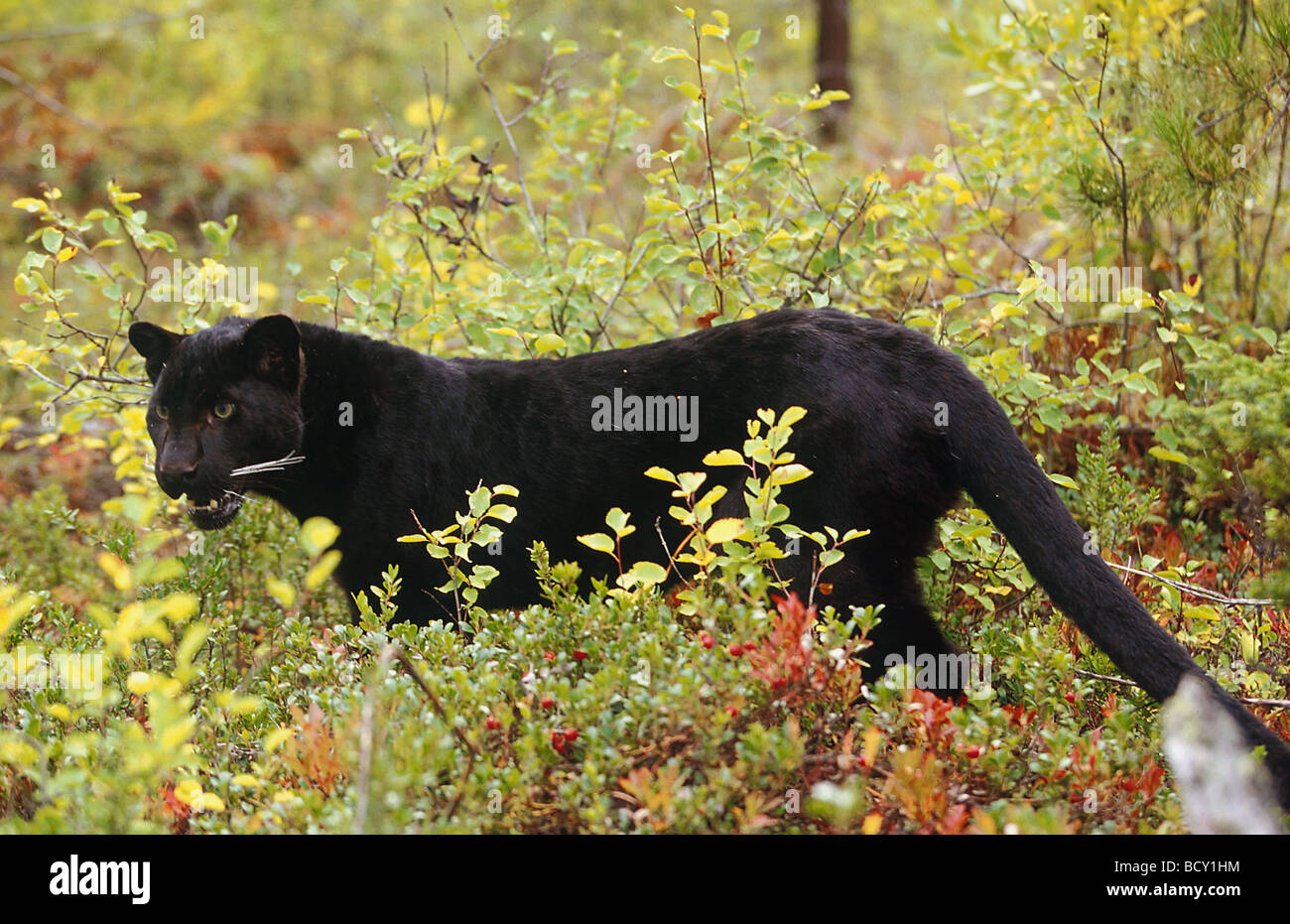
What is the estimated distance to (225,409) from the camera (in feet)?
13.2

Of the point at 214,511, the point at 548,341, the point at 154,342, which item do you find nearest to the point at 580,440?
the point at 548,341

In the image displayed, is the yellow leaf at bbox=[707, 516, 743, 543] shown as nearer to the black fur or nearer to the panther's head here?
the black fur

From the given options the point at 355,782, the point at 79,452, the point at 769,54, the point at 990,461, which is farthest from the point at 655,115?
the point at 355,782

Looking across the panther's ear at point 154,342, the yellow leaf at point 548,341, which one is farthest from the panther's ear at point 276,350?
the yellow leaf at point 548,341

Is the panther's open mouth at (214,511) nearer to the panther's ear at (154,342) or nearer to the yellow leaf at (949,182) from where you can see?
the panther's ear at (154,342)

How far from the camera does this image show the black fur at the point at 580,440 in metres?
3.51

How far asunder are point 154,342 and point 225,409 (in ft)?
1.53

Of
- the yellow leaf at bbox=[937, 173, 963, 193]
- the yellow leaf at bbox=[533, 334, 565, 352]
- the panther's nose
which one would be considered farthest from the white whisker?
the yellow leaf at bbox=[937, 173, 963, 193]

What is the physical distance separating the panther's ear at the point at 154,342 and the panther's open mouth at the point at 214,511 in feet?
1.91

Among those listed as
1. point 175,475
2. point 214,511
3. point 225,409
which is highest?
point 225,409

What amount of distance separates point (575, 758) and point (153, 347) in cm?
250

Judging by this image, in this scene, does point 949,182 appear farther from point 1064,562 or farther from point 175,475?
point 175,475

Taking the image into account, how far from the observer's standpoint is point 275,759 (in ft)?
8.71

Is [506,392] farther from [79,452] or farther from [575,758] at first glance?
[79,452]
